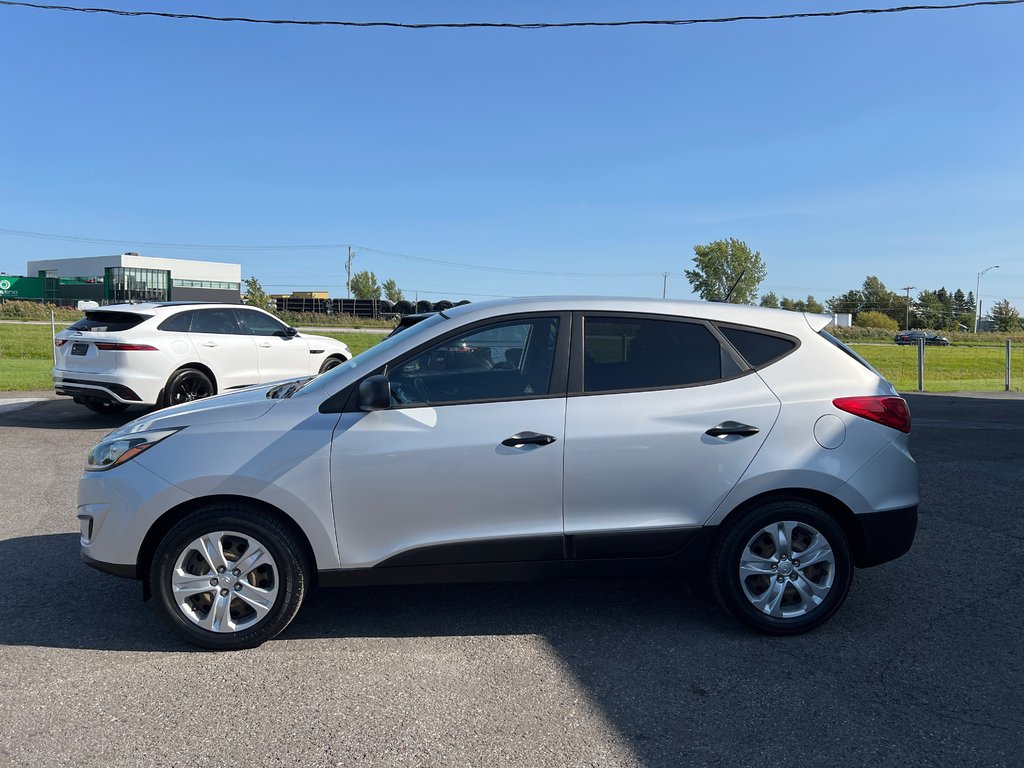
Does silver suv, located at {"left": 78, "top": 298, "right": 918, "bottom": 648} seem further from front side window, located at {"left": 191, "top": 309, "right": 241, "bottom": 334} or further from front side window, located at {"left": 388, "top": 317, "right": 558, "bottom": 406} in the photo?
front side window, located at {"left": 191, "top": 309, "right": 241, "bottom": 334}

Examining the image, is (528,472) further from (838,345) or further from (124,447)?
(124,447)

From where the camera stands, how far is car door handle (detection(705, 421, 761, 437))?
13.5 ft

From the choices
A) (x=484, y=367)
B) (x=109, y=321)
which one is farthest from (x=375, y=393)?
(x=109, y=321)

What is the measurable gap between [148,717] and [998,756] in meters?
3.35

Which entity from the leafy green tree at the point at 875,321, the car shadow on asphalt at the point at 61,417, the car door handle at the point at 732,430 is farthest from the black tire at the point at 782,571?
the leafy green tree at the point at 875,321

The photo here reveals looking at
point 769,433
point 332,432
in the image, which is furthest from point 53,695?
point 769,433

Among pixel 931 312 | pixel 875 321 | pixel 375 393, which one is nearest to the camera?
pixel 375 393

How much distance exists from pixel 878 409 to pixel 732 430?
2.65 feet

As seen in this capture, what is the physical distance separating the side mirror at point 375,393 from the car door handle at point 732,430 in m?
→ 1.60

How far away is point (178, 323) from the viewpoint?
1120 centimetres

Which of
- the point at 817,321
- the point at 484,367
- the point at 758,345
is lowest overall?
the point at 484,367

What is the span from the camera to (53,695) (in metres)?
Answer: 3.55

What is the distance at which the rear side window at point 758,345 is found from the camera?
4309 mm

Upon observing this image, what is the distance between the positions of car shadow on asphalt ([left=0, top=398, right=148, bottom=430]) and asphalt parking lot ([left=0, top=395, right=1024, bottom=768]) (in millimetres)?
6396
